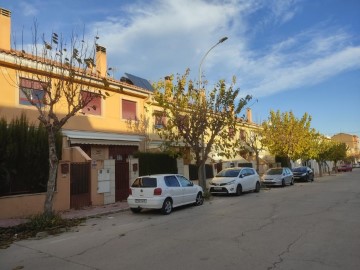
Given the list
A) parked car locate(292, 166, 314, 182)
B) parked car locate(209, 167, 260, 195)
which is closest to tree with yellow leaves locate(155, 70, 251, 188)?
parked car locate(209, 167, 260, 195)

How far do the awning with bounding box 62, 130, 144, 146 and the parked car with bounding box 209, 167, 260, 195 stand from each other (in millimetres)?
5401

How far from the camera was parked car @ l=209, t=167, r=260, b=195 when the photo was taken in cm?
2014

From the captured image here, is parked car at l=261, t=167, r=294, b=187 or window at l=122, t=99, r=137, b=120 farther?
parked car at l=261, t=167, r=294, b=187

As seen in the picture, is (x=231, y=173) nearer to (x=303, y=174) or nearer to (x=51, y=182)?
(x=51, y=182)

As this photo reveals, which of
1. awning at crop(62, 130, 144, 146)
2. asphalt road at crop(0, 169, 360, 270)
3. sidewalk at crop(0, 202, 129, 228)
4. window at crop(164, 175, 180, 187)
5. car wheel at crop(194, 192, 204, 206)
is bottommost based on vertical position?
asphalt road at crop(0, 169, 360, 270)

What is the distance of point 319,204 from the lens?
48.7ft

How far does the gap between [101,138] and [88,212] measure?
198 inches

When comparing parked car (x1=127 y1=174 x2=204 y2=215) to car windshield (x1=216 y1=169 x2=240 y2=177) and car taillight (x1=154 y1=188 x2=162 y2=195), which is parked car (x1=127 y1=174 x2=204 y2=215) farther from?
car windshield (x1=216 y1=169 x2=240 y2=177)

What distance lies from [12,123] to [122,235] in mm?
7735

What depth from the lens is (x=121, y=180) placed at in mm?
18562

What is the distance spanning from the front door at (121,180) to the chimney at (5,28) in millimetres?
7632

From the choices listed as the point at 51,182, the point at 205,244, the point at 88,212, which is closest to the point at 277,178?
the point at 88,212

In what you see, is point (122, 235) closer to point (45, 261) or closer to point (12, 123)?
point (45, 261)

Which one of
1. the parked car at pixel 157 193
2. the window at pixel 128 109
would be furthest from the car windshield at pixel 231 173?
the parked car at pixel 157 193
